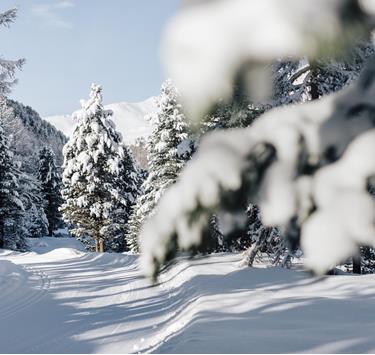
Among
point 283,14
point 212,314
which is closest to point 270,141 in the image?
point 283,14

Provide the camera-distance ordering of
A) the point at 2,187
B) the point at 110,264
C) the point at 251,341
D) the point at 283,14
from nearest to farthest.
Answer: the point at 283,14
the point at 251,341
the point at 110,264
the point at 2,187

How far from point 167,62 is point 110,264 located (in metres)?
18.5

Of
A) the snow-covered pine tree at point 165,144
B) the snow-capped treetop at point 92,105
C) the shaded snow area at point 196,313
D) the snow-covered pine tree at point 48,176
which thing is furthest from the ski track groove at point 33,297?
the snow-covered pine tree at point 48,176

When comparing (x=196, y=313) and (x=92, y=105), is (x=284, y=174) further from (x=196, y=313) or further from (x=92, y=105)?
(x=92, y=105)

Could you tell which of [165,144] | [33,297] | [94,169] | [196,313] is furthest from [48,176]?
[196,313]

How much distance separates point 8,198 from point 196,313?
27.0 meters

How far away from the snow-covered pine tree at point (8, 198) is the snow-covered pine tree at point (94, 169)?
20.3 feet

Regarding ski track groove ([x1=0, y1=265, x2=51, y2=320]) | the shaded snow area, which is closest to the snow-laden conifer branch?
the shaded snow area

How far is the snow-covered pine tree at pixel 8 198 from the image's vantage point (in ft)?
105

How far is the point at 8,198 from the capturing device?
3244cm

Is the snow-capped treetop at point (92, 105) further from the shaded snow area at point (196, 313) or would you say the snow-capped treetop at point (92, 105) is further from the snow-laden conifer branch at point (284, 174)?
the snow-laden conifer branch at point (284, 174)

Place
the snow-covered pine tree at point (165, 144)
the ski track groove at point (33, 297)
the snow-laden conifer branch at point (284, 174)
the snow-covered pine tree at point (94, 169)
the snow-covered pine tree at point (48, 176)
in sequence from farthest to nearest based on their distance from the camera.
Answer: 1. the snow-covered pine tree at point (48, 176)
2. the snow-covered pine tree at point (94, 169)
3. the snow-covered pine tree at point (165, 144)
4. the ski track groove at point (33, 297)
5. the snow-laden conifer branch at point (284, 174)

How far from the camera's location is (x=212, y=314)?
7914mm

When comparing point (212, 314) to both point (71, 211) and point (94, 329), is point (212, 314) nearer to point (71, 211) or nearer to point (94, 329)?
point (94, 329)
